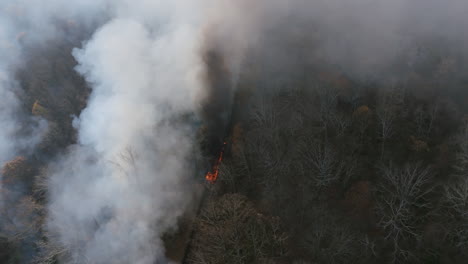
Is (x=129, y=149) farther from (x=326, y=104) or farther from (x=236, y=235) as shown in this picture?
(x=326, y=104)

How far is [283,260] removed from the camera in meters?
18.8

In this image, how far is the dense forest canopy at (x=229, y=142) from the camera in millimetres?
18281

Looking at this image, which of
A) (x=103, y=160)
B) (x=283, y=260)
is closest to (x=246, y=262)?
(x=283, y=260)

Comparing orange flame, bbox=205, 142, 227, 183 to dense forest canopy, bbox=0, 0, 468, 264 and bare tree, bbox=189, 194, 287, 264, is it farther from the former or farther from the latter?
bare tree, bbox=189, 194, 287, 264

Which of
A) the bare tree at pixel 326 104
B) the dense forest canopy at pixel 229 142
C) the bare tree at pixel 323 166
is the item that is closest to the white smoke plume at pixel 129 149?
the dense forest canopy at pixel 229 142

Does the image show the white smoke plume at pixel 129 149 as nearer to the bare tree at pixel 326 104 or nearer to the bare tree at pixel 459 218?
the bare tree at pixel 326 104

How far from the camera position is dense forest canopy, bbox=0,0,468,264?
18281mm

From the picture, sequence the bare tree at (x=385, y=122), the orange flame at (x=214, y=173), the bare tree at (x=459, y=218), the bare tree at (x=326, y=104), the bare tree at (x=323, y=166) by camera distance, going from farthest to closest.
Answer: the orange flame at (x=214, y=173), the bare tree at (x=326, y=104), the bare tree at (x=385, y=122), the bare tree at (x=323, y=166), the bare tree at (x=459, y=218)

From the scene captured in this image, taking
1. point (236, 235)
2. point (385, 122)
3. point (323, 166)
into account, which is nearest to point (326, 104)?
point (385, 122)

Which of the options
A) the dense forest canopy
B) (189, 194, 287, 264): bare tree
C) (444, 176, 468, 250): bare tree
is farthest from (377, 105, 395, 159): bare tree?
(189, 194, 287, 264): bare tree

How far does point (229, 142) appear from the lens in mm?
29375

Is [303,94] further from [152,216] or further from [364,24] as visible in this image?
[152,216]

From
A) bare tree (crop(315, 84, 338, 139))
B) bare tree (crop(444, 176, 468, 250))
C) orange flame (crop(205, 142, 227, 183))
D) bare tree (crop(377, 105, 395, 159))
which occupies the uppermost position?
orange flame (crop(205, 142, 227, 183))

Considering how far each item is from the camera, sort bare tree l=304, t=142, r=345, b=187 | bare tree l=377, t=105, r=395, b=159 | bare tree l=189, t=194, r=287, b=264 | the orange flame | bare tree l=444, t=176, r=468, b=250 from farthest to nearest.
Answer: the orange flame → bare tree l=377, t=105, r=395, b=159 → bare tree l=304, t=142, r=345, b=187 → bare tree l=189, t=194, r=287, b=264 → bare tree l=444, t=176, r=468, b=250
